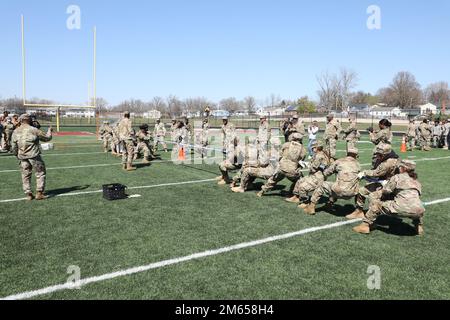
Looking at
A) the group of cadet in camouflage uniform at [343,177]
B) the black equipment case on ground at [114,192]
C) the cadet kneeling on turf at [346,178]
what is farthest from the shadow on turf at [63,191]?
the cadet kneeling on turf at [346,178]

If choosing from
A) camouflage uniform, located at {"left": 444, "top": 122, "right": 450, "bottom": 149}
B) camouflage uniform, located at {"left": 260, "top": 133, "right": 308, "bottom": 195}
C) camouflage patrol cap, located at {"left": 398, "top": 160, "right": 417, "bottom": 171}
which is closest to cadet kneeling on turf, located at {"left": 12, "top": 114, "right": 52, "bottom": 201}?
camouflage uniform, located at {"left": 260, "top": 133, "right": 308, "bottom": 195}

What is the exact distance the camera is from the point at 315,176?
8070 millimetres

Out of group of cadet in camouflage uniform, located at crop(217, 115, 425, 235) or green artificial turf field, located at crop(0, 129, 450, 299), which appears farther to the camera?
group of cadet in camouflage uniform, located at crop(217, 115, 425, 235)

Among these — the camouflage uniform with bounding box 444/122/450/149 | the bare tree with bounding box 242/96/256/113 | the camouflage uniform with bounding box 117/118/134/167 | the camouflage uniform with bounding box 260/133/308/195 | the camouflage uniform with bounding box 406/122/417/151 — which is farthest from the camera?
the bare tree with bounding box 242/96/256/113

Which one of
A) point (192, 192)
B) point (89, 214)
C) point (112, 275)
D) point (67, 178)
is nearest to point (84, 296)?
point (112, 275)

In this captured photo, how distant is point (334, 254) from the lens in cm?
561

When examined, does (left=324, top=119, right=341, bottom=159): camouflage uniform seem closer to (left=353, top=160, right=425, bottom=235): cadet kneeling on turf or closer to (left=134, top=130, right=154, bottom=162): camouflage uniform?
(left=134, top=130, right=154, bottom=162): camouflage uniform

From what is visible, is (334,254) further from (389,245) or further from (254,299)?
(254,299)

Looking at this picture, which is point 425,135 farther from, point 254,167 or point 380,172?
point 380,172

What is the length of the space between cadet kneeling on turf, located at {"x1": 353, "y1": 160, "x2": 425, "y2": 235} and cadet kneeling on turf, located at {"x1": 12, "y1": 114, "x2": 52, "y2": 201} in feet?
23.5

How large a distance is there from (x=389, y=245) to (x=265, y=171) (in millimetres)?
3876

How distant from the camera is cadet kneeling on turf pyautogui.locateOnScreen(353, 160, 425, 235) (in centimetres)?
613

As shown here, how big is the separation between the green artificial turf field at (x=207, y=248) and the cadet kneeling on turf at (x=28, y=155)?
0.39 m

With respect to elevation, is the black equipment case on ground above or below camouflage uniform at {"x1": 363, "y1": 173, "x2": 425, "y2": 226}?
below
